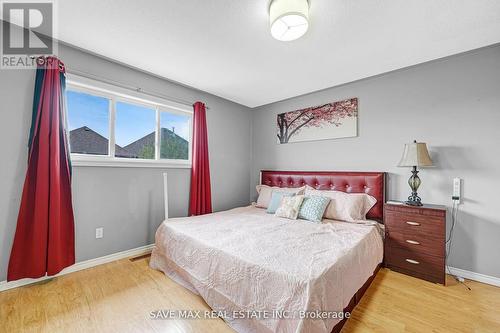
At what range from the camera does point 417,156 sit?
2.16 m

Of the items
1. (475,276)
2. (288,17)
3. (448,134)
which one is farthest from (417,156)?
(288,17)

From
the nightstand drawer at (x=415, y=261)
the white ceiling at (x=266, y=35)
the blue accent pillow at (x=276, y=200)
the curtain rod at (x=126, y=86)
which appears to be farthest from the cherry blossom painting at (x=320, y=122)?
the curtain rod at (x=126, y=86)

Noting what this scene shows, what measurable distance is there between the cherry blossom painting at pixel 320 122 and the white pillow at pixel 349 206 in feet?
2.99

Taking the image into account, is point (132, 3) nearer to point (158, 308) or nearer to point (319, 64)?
point (319, 64)

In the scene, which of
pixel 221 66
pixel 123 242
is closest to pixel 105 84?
pixel 221 66

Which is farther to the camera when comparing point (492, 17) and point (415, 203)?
point (415, 203)

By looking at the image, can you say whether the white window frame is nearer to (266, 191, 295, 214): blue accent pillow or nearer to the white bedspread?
the white bedspread

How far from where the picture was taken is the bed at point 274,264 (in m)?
1.16

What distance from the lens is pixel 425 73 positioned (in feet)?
7.83

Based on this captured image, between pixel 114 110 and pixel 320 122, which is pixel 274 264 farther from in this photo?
pixel 114 110

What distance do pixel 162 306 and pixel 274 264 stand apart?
1052 millimetres

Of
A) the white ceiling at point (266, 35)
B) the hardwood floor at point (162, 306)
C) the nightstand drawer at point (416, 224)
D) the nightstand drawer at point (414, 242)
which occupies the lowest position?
the hardwood floor at point (162, 306)

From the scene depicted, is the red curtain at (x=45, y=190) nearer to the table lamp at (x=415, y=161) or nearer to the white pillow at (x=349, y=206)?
the white pillow at (x=349, y=206)

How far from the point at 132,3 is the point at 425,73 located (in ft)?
10.1
